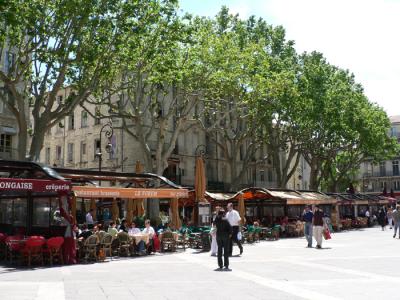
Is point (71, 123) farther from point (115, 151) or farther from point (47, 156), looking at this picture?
point (115, 151)

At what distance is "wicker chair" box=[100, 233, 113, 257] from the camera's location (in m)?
15.7

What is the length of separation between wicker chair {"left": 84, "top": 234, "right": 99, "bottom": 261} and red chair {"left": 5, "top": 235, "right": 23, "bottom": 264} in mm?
1982

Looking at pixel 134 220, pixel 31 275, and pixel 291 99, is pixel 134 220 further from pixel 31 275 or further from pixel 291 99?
pixel 291 99

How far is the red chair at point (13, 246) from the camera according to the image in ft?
46.4

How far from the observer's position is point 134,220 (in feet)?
67.6

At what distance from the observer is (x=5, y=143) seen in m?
33.0

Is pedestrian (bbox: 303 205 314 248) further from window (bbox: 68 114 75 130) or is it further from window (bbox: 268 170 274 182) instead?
window (bbox: 268 170 274 182)

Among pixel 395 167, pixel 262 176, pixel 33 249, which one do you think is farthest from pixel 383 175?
pixel 33 249

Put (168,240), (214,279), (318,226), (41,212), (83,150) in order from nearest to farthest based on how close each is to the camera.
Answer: (214,279) → (41,212) → (168,240) → (318,226) → (83,150)

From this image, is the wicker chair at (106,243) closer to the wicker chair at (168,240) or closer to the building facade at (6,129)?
the wicker chair at (168,240)

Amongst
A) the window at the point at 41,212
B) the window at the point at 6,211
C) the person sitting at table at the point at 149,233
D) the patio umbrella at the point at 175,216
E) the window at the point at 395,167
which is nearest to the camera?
the window at the point at 41,212

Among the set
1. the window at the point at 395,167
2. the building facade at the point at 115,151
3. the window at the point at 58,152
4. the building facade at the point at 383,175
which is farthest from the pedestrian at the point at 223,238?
the window at the point at 395,167

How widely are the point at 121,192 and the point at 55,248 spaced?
3.35 m

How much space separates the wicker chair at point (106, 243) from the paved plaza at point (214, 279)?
1.75 ft
